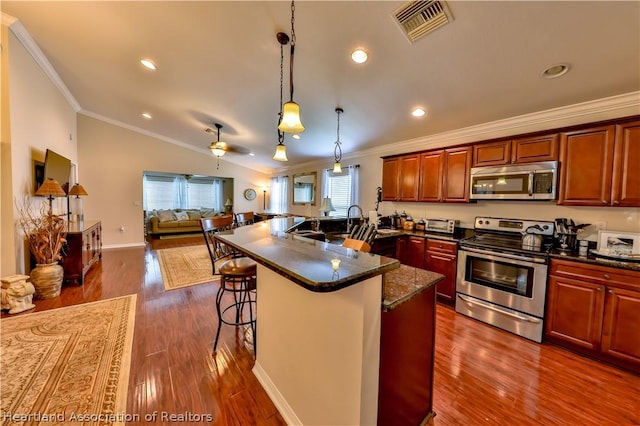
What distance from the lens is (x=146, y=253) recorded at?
5.78 meters

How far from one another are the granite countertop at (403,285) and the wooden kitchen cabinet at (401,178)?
246 centimetres

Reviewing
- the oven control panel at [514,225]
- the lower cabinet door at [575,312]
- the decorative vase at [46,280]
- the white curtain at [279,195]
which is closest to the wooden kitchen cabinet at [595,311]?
the lower cabinet door at [575,312]

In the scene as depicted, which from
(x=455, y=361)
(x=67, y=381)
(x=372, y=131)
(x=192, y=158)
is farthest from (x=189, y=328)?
(x=192, y=158)

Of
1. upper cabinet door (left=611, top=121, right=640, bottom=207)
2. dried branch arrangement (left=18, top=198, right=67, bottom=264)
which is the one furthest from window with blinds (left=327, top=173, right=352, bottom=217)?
dried branch arrangement (left=18, top=198, right=67, bottom=264)

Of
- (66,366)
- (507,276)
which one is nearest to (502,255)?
(507,276)

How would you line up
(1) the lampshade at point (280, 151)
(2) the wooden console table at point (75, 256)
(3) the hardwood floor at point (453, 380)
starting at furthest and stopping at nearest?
(2) the wooden console table at point (75, 256), (1) the lampshade at point (280, 151), (3) the hardwood floor at point (453, 380)

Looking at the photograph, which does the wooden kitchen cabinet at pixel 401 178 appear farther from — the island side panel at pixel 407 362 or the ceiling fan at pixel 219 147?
the ceiling fan at pixel 219 147

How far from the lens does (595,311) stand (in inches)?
81.3

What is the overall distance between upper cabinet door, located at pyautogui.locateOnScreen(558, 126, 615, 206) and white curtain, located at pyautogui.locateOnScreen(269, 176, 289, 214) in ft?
20.8

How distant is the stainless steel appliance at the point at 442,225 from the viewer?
11.3 feet

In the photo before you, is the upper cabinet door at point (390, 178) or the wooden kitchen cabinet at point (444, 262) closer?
the wooden kitchen cabinet at point (444, 262)

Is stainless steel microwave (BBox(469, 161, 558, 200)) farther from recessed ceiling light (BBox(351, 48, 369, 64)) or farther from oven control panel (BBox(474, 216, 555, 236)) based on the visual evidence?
recessed ceiling light (BBox(351, 48, 369, 64))

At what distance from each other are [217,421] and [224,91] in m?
3.73

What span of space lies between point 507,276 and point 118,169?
8455 mm
